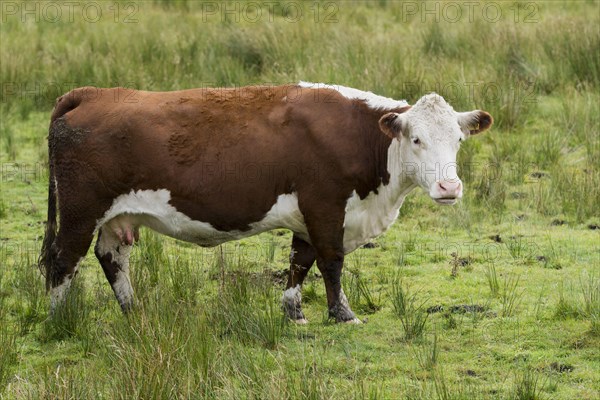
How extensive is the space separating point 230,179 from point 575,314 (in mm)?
2450

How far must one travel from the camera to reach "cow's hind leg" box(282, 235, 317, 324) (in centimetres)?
743

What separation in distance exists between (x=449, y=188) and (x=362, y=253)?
8.33ft


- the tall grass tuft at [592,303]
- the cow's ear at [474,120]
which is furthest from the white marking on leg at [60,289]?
the tall grass tuft at [592,303]

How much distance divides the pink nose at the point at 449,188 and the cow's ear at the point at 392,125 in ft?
1.67

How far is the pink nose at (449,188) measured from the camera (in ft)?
21.7

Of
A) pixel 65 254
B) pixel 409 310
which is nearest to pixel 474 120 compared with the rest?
pixel 409 310

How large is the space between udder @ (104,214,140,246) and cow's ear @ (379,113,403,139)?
5.70 ft

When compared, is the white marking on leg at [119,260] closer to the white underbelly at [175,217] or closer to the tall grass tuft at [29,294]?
the white underbelly at [175,217]

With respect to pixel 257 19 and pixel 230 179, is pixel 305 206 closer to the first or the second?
pixel 230 179

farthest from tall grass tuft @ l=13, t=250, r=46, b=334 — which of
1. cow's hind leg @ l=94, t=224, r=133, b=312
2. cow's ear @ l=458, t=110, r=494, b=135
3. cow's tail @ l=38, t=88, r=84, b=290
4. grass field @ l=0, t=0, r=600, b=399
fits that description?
cow's ear @ l=458, t=110, r=494, b=135

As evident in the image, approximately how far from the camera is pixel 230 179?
280 inches

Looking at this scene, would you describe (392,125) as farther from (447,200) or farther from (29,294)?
(29,294)

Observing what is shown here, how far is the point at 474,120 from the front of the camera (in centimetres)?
711

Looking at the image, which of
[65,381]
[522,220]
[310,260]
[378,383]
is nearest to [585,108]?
[522,220]
